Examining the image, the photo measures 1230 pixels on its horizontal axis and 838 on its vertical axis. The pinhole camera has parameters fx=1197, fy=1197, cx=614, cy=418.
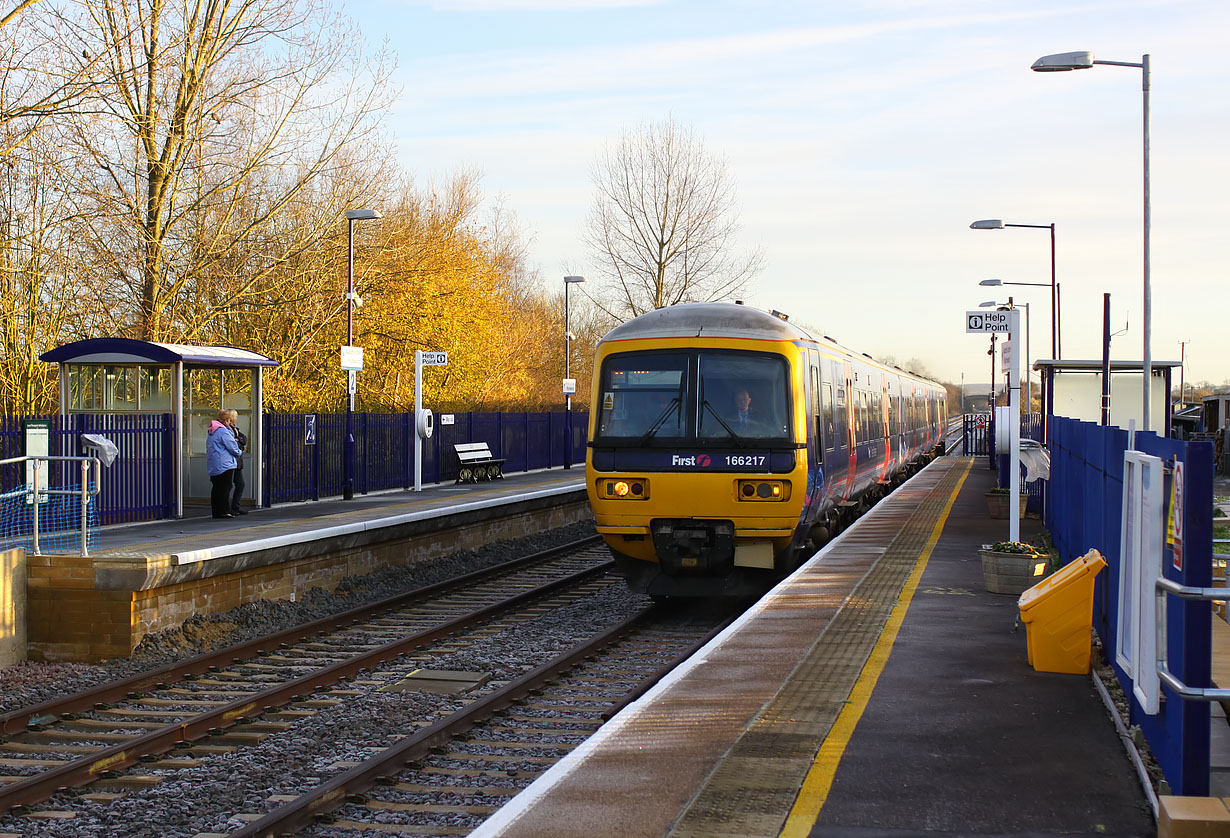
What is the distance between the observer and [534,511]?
22.2 metres

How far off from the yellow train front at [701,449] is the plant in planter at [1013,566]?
2036 millimetres

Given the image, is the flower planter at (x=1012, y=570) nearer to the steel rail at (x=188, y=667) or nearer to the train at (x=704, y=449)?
the train at (x=704, y=449)

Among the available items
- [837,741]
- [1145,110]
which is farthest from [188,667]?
[1145,110]

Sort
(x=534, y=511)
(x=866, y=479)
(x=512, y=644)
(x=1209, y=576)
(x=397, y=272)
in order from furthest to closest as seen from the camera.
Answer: (x=397, y=272) → (x=534, y=511) → (x=866, y=479) → (x=512, y=644) → (x=1209, y=576)

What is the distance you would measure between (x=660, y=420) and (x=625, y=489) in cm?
79

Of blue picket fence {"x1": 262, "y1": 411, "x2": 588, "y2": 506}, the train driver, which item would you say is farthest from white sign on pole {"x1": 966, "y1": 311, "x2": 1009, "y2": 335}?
blue picket fence {"x1": 262, "y1": 411, "x2": 588, "y2": 506}

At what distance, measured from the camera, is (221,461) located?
16.7 metres

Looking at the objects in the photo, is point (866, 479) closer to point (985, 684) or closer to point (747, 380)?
point (747, 380)

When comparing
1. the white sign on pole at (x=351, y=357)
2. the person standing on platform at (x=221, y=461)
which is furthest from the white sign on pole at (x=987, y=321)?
the white sign on pole at (x=351, y=357)

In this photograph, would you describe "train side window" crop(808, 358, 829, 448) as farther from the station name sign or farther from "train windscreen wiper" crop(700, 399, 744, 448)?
the station name sign

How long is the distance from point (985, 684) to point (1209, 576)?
2.91 metres

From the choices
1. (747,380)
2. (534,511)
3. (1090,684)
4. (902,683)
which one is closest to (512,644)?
(747,380)

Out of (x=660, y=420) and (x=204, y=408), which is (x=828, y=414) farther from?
(x=204, y=408)

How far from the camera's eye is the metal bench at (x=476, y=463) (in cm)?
2698
